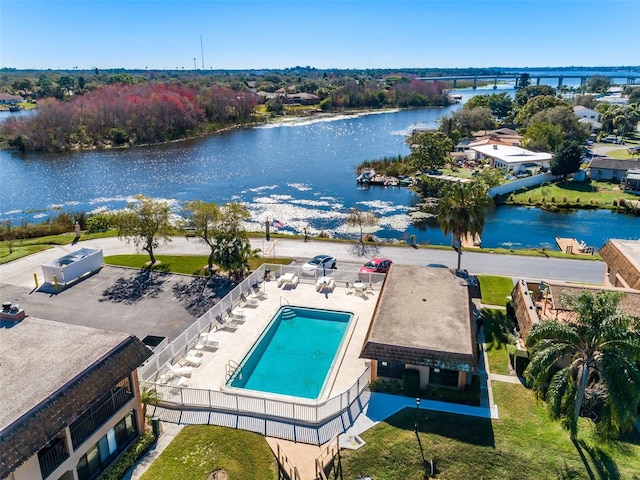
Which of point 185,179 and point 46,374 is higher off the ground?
point 46,374

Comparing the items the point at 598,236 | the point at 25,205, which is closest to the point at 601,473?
the point at 598,236

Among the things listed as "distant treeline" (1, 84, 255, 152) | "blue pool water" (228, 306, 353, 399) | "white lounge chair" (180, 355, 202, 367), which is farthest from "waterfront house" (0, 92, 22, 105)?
"white lounge chair" (180, 355, 202, 367)

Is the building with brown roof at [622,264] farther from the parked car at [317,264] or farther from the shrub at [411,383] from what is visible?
the parked car at [317,264]

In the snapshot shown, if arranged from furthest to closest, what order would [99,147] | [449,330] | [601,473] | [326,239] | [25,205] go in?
[99,147] < [25,205] < [326,239] < [449,330] < [601,473]

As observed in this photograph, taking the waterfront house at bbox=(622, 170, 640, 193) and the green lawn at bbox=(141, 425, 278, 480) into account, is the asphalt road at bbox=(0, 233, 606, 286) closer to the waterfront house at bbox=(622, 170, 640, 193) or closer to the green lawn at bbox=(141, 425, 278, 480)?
the green lawn at bbox=(141, 425, 278, 480)

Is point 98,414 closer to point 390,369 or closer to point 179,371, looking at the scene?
point 179,371

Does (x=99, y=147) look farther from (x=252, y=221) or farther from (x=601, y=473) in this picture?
(x=601, y=473)

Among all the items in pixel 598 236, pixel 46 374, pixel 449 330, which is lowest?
pixel 598 236

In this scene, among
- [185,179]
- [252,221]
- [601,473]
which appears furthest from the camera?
[185,179]
